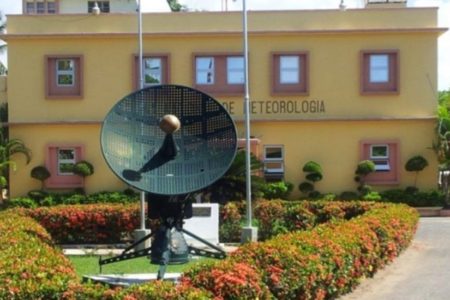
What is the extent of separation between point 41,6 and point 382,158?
25.9 m

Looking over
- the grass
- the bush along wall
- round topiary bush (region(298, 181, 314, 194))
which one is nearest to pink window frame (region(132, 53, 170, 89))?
round topiary bush (region(298, 181, 314, 194))

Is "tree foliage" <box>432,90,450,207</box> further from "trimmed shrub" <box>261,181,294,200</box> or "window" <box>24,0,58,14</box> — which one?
"window" <box>24,0,58,14</box>

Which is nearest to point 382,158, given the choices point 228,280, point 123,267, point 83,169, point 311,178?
point 311,178

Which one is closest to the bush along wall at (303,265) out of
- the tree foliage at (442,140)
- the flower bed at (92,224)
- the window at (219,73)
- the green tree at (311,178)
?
the flower bed at (92,224)

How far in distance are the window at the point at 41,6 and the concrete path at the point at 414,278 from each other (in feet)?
113

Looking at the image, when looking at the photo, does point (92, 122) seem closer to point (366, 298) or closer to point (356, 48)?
point (356, 48)

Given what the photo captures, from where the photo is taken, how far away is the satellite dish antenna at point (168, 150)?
13.4 metres

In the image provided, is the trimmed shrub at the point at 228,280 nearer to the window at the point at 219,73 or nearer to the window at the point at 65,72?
the window at the point at 219,73

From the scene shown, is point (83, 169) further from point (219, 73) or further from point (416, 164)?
point (416, 164)

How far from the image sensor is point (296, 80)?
32406mm

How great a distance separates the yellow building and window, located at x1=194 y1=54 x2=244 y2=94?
36mm

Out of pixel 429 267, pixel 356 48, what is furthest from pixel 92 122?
pixel 429 267

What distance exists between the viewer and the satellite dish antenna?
44.0ft

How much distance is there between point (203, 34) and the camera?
3209 centimetres
